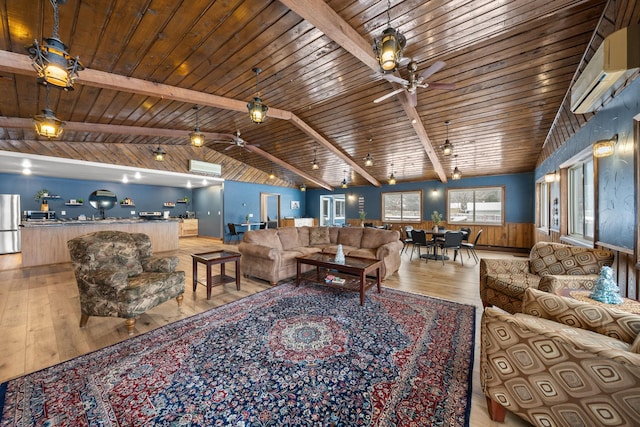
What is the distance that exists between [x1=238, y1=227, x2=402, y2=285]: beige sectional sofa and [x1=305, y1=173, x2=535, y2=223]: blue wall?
16.9 feet

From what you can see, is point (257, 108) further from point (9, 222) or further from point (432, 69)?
point (9, 222)

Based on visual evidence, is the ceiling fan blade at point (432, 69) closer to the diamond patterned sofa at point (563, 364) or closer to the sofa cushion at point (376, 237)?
the diamond patterned sofa at point (563, 364)

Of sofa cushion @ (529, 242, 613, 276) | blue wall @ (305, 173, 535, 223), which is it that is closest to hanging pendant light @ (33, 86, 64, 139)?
sofa cushion @ (529, 242, 613, 276)

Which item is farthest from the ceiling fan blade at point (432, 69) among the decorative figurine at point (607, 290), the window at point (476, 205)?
the window at point (476, 205)

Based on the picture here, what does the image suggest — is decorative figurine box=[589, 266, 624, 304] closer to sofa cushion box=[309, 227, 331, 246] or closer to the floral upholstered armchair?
the floral upholstered armchair

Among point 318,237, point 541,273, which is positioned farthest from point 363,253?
point 541,273

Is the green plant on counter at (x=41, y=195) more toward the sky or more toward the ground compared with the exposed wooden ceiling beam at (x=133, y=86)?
more toward the ground

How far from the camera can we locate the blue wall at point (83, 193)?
693cm

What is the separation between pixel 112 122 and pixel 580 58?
308 inches

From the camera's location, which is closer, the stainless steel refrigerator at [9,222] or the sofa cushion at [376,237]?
Answer: the sofa cushion at [376,237]

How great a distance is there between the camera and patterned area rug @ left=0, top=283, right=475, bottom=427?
1401 millimetres

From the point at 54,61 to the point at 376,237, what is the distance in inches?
181

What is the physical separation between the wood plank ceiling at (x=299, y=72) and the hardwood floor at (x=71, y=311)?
8.97 ft

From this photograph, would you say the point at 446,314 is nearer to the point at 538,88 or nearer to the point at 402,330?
the point at 402,330
